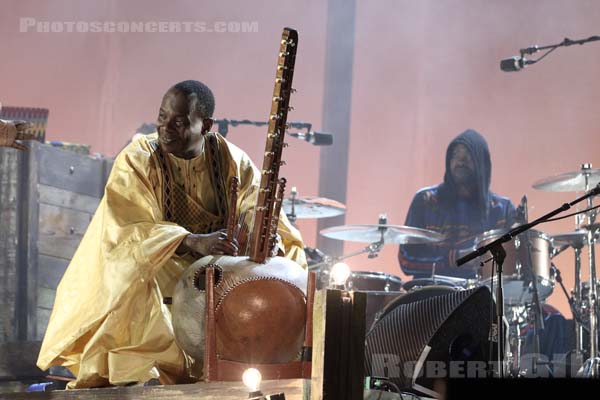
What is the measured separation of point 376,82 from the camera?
11.4 meters

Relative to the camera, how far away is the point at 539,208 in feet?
34.8

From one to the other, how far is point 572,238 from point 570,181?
0.56 m

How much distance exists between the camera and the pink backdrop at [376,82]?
10422 mm

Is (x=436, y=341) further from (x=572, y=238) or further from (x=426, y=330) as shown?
(x=572, y=238)

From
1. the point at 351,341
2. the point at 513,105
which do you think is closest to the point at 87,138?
the point at 513,105

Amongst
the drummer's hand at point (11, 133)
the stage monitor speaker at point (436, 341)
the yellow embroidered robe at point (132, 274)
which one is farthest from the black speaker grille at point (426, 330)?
the drummer's hand at point (11, 133)

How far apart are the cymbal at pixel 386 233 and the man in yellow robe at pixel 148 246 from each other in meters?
3.42

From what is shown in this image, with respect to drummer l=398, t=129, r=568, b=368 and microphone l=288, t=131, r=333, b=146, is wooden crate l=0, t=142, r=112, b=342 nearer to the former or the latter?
microphone l=288, t=131, r=333, b=146

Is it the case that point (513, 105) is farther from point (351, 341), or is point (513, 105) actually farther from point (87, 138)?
point (351, 341)

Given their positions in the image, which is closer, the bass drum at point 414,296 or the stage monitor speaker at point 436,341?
the stage monitor speaker at point 436,341

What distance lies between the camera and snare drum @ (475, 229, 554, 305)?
7.50m

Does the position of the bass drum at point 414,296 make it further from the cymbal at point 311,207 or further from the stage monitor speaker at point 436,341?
the cymbal at point 311,207

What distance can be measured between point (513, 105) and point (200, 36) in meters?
3.77

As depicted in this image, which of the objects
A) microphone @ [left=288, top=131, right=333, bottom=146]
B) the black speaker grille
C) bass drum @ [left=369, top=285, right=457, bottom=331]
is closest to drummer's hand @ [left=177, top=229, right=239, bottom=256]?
the black speaker grille
